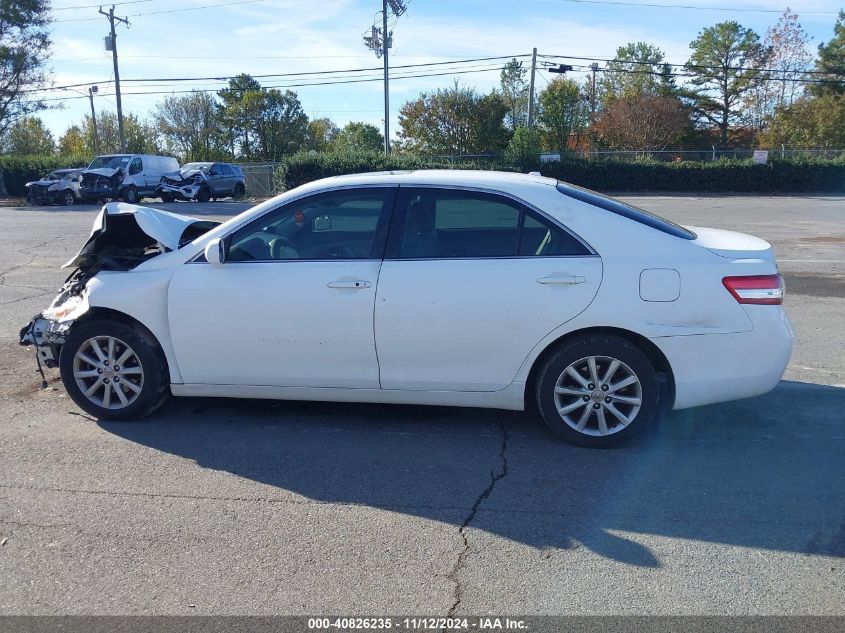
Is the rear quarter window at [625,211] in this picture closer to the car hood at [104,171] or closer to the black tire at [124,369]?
the black tire at [124,369]

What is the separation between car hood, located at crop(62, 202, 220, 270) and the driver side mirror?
2.21ft

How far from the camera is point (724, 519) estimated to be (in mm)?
3986

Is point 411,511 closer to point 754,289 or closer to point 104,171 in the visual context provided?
point 754,289

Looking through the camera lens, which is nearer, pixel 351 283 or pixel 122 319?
pixel 351 283

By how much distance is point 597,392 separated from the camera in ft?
15.8

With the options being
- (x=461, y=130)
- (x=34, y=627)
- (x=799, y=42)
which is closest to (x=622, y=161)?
(x=461, y=130)

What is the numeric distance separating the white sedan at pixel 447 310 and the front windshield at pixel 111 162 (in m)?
30.3

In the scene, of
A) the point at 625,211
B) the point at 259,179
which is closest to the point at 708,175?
the point at 259,179

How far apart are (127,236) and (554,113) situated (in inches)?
2358

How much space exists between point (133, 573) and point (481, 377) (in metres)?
2.29

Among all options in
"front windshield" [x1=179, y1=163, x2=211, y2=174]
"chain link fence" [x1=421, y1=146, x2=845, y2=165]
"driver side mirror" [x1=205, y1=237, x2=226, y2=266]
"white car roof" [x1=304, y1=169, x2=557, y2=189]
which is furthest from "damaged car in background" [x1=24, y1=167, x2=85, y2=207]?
"white car roof" [x1=304, y1=169, x2=557, y2=189]

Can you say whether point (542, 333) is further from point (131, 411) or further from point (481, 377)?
point (131, 411)

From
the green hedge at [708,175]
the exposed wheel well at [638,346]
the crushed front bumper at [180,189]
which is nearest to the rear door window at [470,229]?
the exposed wheel well at [638,346]

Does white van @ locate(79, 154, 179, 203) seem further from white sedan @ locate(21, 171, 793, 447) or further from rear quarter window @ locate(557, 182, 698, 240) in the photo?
rear quarter window @ locate(557, 182, 698, 240)
